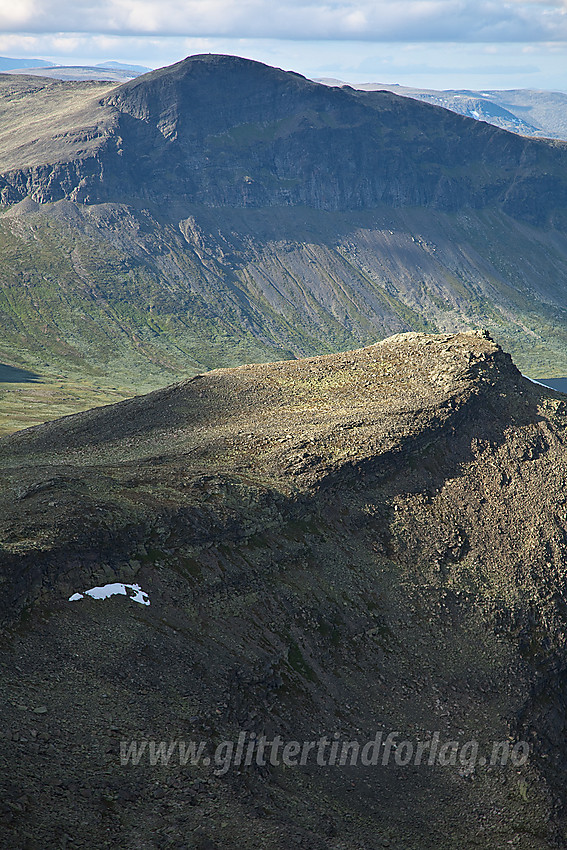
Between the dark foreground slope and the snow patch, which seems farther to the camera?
the snow patch

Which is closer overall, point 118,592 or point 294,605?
point 118,592

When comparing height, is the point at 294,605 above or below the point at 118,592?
below

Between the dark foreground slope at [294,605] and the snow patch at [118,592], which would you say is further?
the snow patch at [118,592]

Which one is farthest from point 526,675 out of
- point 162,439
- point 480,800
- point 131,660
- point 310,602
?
point 162,439
